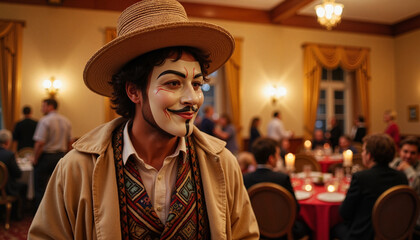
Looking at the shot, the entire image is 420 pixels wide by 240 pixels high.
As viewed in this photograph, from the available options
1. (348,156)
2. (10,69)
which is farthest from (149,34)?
(10,69)

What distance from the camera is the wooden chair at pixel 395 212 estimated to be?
2137 millimetres

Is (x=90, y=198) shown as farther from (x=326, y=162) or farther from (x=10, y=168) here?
(x=326, y=162)

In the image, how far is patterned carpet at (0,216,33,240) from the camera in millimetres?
3447

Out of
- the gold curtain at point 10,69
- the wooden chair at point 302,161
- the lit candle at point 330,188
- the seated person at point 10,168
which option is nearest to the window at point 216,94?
the wooden chair at point 302,161

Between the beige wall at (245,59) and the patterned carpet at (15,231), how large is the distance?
218cm

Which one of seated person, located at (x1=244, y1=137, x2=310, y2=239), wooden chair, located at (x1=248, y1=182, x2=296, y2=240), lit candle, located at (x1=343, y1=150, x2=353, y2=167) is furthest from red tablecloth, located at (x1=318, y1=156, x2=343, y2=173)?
wooden chair, located at (x1=248, y1=182, x2=296, y2=240)

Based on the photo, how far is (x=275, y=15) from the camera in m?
6.98

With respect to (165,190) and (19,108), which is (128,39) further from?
(19,108)

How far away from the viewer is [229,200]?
116 centimetres

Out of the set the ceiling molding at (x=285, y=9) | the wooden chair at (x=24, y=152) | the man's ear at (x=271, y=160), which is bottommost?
the wooden chair at (x=24, y=152)

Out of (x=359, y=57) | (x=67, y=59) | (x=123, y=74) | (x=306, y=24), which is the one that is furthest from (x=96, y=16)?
(x=359, y=57)

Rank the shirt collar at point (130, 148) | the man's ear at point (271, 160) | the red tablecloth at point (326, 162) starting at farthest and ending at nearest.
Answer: the red tablecloth at point (326, 162) < the man's ear at point (271, 160) < the shirt collar at point (130, 148)

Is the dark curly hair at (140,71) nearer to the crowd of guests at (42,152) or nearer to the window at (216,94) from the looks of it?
the crowd of guests at (42,152)

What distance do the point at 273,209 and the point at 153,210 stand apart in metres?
1.50
